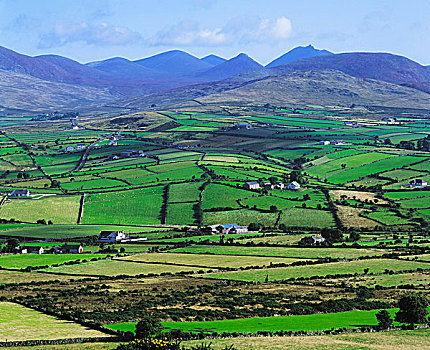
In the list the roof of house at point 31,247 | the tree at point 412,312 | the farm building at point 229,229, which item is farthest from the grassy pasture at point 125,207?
the tree at point 412,312

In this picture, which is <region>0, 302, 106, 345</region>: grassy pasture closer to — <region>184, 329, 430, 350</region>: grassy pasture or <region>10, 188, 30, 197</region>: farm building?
<region>184, 329, 430, 350</region>: grassy pasture

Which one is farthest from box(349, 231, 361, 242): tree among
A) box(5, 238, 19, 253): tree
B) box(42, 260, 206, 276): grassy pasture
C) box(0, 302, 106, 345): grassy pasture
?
box(0, 302, 106, 345): grassy pasture

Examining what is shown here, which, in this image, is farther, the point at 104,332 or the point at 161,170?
the point at 161,170

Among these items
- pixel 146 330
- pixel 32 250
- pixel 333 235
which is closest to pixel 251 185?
pixel 333 235

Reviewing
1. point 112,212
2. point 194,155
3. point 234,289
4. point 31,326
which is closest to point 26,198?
point 112,212

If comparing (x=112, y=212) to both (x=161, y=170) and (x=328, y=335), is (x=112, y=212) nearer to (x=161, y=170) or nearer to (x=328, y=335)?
(x=161, y=170)

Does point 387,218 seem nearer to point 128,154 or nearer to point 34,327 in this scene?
point 34,327
